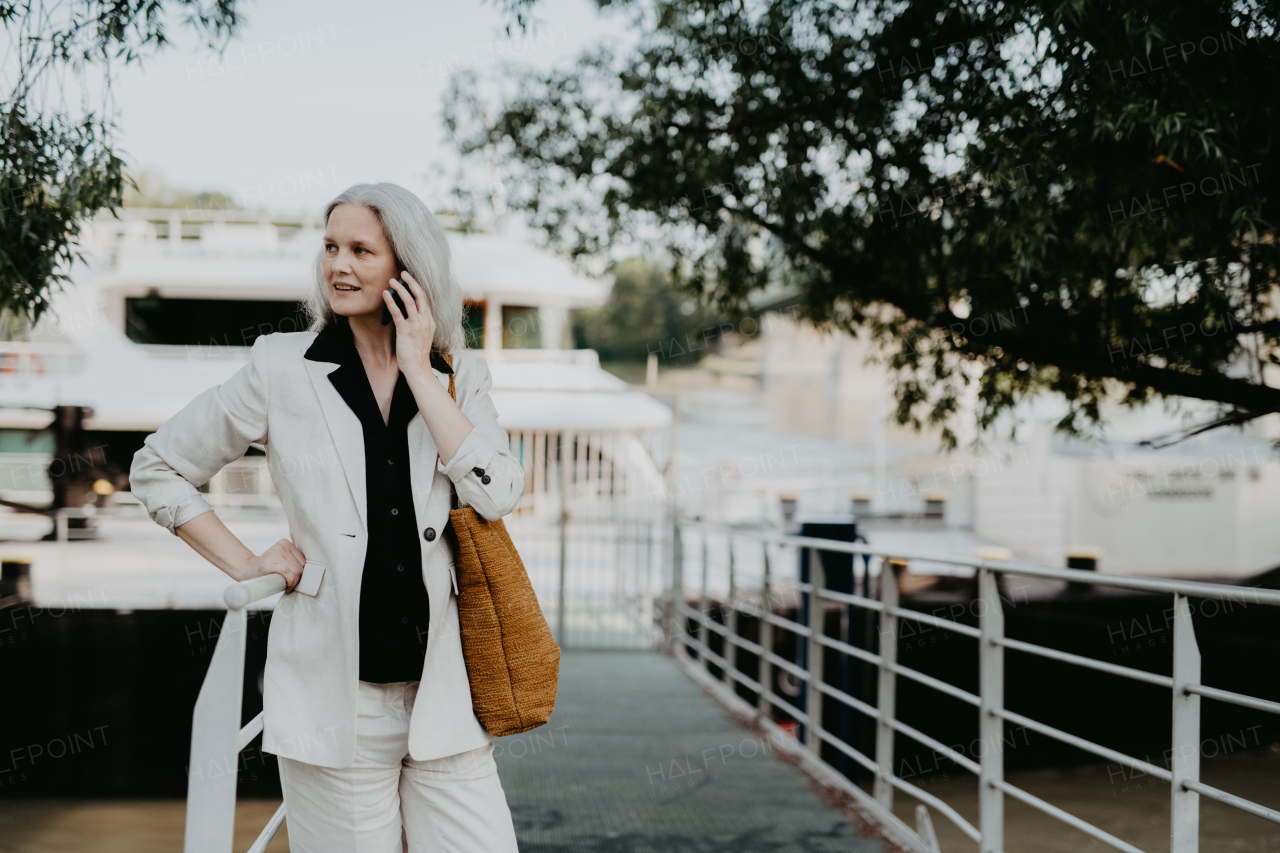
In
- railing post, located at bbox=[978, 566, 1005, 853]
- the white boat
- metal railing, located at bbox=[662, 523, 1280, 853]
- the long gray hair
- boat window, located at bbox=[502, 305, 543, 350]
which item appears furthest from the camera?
boat window, located at bbox=[502, 305, 543, 350]

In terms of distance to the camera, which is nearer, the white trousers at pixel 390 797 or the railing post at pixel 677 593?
the white trousers at pixel 390 797

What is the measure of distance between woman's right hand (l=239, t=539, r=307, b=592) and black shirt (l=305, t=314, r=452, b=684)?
0.11 metres

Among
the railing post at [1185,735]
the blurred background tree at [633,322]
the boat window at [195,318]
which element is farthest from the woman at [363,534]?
the blurred background tree at [633,322]

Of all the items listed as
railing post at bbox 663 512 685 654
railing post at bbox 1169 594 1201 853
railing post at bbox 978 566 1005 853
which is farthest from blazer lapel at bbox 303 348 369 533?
railing post at bbox 663 512 685 654

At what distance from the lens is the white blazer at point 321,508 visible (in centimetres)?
167

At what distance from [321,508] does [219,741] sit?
0.37 m

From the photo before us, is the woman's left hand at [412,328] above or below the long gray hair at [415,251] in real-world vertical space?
below

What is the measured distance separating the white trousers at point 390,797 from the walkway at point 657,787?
6.80ft

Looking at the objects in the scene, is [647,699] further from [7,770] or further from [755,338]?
[7,770]

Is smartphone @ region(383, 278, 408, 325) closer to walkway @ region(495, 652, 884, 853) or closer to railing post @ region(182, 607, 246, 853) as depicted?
railing post @ region(182, 607, 246, 853)

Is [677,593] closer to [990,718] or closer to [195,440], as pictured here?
[990,718]

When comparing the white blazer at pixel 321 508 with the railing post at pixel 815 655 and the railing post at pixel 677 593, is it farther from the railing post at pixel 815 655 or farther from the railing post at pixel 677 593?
the railing post at pixel 677 593

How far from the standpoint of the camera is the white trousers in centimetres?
172

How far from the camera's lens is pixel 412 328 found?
1.72 m
